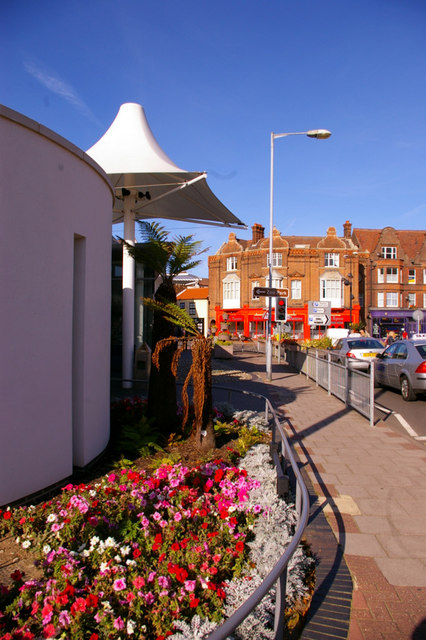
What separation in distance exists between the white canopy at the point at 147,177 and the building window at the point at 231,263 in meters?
33.9

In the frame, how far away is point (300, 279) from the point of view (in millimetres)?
45344

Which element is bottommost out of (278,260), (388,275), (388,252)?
(388,275)

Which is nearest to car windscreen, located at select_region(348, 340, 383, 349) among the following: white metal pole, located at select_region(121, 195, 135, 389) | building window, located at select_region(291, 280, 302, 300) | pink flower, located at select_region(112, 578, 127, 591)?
white metal pole, located at select_region(121, 195, 135, 389)

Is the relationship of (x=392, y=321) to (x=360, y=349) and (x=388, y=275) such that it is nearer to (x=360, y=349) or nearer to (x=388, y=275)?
(x=388, y=275)

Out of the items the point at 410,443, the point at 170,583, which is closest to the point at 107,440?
the point at 170,583

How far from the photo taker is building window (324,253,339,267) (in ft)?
150

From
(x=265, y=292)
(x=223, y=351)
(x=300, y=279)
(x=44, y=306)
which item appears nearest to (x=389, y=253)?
(x=300, y=279)

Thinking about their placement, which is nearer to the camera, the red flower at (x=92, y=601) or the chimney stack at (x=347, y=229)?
the red flower at (x=92, y=601)

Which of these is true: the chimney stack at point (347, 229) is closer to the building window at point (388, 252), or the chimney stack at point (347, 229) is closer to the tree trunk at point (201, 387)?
the building window at point (388, 252)

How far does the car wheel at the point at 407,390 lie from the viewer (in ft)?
36.3

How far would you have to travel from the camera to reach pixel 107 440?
239 inches

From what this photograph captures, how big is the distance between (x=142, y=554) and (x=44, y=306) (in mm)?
2334

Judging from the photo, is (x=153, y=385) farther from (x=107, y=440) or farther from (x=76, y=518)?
(x=76, y=518)

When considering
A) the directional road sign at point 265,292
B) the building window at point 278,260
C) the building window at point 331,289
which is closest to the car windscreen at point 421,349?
the directional road sign at point 265,292
